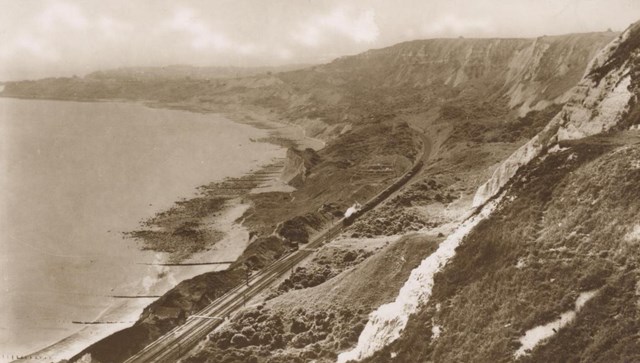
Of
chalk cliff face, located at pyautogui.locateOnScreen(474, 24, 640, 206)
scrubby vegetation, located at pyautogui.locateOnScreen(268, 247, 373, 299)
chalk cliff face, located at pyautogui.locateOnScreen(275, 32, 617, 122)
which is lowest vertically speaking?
scrubby vegetation, located at pyautogui.locateOnScreen(268, 247, 373, 299)

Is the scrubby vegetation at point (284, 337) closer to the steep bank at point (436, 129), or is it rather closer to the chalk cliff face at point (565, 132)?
the chalk cliff face at point (565, 132)

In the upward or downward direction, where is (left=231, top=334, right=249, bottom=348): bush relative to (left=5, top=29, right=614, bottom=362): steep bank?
downward

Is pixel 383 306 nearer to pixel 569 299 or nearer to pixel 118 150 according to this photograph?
pixel 569 299

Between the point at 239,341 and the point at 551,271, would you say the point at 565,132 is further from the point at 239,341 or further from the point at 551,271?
the point at 239,341

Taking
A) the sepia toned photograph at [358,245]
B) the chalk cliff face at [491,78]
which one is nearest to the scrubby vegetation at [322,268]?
the sepia toned photograph at [358,245]

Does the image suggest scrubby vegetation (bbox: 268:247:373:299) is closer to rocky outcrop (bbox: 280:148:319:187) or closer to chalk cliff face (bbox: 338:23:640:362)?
chalk cliff face (bbox: 338:23:640:362)

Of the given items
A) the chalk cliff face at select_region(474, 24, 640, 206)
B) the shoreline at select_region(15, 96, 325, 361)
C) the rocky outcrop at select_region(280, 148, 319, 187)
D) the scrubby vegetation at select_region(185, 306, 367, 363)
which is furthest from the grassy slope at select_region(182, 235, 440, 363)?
the rocky outcrop at select_region(280, 148, 319, 187)
